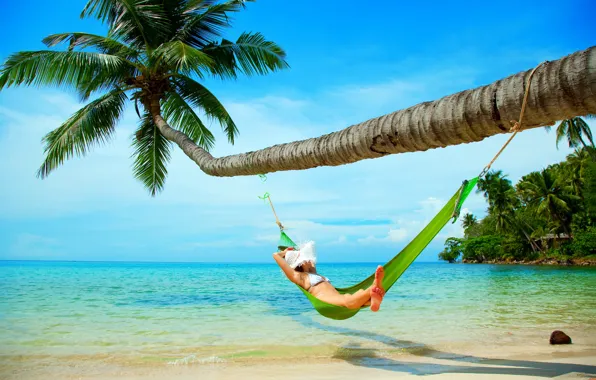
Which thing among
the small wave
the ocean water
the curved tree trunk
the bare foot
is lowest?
the ocean water

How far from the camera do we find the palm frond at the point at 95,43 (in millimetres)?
5220

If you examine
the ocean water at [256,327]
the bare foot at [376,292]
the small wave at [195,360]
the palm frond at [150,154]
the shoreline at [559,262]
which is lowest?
the shoreline at [559,262]

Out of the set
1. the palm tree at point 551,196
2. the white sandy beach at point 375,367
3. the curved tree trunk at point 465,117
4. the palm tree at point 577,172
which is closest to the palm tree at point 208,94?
the curved tree trunk at point 465,117

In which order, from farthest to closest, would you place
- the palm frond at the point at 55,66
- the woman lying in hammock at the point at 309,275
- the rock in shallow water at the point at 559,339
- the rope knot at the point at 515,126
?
1. the palm frond at the point at 55,66
2. the rock in shallow water at the point at 559,339
3. the woman lying in hammock at the point at 309,275
4. the rope knot at the point at 515,126

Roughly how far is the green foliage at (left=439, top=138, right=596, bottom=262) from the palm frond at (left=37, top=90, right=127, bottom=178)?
1588cm

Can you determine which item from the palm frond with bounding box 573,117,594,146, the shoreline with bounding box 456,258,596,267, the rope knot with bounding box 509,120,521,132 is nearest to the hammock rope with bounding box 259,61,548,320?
the rope knot with bounding box 509,120,521,132

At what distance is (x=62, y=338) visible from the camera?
3945mm

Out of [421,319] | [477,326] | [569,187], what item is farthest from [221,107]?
[569,187]

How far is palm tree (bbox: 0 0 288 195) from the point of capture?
4867mm

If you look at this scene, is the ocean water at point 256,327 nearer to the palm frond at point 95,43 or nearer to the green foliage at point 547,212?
the palm frond at point 95,43

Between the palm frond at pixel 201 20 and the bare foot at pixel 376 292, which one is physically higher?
the palm frond at pixel 201 20

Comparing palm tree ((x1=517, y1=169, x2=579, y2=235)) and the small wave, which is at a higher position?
palm tree ((x1=517, y1=169, x2=579, y2=235))

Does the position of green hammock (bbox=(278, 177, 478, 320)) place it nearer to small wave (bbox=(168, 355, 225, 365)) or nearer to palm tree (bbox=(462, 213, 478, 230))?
small wave (bbox=(168, 355, 225, 365))

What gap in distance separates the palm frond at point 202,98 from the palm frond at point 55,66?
103 centimetres
